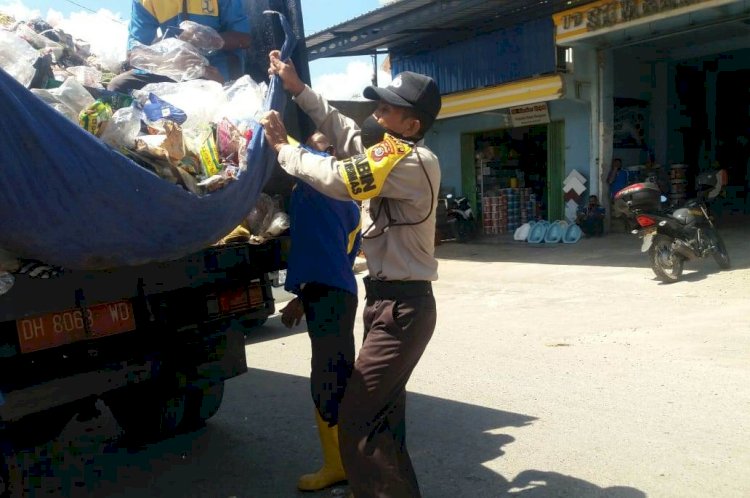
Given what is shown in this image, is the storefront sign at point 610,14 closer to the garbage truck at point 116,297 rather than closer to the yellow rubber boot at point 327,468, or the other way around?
the garbage truck at point 116,297

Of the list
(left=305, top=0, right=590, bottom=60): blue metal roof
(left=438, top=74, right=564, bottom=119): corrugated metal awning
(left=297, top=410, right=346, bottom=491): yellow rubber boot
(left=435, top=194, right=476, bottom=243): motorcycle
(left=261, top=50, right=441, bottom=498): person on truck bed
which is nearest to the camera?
(left=261, top=50, right=441, bottom=498): person on truck bed

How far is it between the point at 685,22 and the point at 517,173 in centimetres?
524

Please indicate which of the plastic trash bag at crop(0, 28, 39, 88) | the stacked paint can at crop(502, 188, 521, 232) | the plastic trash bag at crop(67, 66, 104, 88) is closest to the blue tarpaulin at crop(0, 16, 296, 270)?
the plastic trash bag at crop(0, 28, 39, 88)

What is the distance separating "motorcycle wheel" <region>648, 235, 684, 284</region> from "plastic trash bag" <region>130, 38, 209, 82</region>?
6350 mm

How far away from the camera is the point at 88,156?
2521 millimetres

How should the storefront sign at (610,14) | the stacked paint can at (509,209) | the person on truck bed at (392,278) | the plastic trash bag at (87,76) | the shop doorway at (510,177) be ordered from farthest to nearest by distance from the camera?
the stacked paint can at (509,209) < the shop doorway at (510,177) < the storefront sign at (610,14) < the plastic trash bag at (87,76) < the person on truck bed at (392,278)

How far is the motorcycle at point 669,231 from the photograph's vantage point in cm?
843

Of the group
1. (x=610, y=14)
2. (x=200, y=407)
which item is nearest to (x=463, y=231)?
(x=610, y=14)

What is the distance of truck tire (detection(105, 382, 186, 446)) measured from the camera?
4.21 meters

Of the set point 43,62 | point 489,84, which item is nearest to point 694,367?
point 43,62

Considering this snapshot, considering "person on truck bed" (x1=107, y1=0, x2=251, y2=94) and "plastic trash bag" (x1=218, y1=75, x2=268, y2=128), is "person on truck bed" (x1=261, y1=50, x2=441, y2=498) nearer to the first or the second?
"plastic trash bag" (x1=218, y1=75, x2=268, y2=128)

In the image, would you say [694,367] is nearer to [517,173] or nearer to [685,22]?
[685,22]

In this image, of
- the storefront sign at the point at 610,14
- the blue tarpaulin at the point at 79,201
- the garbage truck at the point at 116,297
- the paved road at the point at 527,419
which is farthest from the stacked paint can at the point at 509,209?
the blue tarpaulin at the point at 79,201

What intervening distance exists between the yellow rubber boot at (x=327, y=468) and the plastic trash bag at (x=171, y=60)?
1.96 meters
